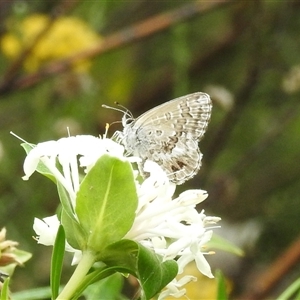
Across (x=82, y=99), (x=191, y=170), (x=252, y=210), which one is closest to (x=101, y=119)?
(x=82, y=99)

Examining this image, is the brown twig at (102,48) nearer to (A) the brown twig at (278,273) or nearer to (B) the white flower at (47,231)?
(A) the brown twig at (278,273)

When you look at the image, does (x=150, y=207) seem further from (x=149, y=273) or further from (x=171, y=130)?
(x=171, y=130)

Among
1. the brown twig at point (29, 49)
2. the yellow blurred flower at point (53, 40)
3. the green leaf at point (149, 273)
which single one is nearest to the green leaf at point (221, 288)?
the green leaf at point (149, 273)

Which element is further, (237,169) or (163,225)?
(237,169)

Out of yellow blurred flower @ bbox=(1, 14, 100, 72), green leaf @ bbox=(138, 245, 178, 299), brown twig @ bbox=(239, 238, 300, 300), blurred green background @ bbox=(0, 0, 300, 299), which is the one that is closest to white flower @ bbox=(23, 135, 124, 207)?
green leaf @ bbox=(138, 245, 178, 299)

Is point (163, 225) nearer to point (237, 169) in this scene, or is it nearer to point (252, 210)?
point (237, 169)

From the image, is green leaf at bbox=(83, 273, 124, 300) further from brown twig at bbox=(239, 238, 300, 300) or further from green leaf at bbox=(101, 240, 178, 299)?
brown twig at bbox=(239, 238, 300, 300)

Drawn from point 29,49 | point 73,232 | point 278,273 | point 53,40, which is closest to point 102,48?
point 29,49
